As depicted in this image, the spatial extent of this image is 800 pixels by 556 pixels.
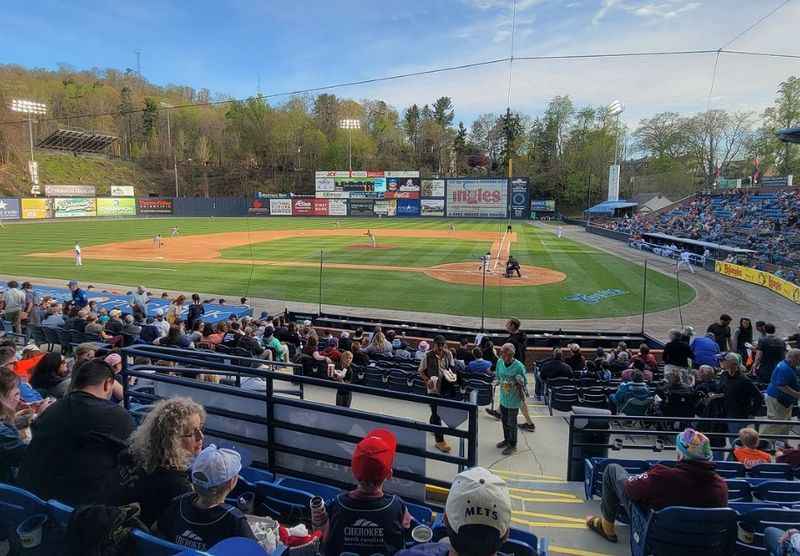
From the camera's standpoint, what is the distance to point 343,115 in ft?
401

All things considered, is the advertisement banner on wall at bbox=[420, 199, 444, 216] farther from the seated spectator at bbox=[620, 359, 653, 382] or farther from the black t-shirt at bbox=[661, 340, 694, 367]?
the black t-shirt at bbox=[661, 340, 694, 367]

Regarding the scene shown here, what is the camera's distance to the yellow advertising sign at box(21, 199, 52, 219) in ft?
225

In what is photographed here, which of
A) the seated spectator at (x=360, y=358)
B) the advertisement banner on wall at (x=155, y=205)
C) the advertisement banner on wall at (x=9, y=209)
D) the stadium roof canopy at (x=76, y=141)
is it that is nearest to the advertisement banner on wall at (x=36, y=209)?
the advertisement banner on wall at (x=9, y=209)

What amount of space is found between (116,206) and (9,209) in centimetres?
1502

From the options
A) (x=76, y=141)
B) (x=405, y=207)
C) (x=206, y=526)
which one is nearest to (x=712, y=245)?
(x=206, y=526)

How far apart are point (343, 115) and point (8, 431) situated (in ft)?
411

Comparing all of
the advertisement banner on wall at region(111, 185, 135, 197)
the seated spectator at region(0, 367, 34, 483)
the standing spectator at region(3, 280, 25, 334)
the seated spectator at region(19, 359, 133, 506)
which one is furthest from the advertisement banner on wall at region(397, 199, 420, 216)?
the seated spectator at region(19, 359, 133, 506)

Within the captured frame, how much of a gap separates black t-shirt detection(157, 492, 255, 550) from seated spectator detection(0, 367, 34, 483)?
84.2 inches

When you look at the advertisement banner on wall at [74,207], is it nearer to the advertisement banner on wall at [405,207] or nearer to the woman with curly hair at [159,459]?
the advertisement banner on wall at [405,207]

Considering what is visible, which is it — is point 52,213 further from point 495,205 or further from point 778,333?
point 778,333

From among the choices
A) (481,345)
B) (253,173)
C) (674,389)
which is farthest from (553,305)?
Result: (253,173)

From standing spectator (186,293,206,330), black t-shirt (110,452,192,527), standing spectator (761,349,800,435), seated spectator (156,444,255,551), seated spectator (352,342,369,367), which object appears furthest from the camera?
standing spectator (186,293,206,330)

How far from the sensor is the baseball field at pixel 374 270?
75.9ft

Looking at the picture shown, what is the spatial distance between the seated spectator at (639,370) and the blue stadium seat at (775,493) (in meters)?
5.42
